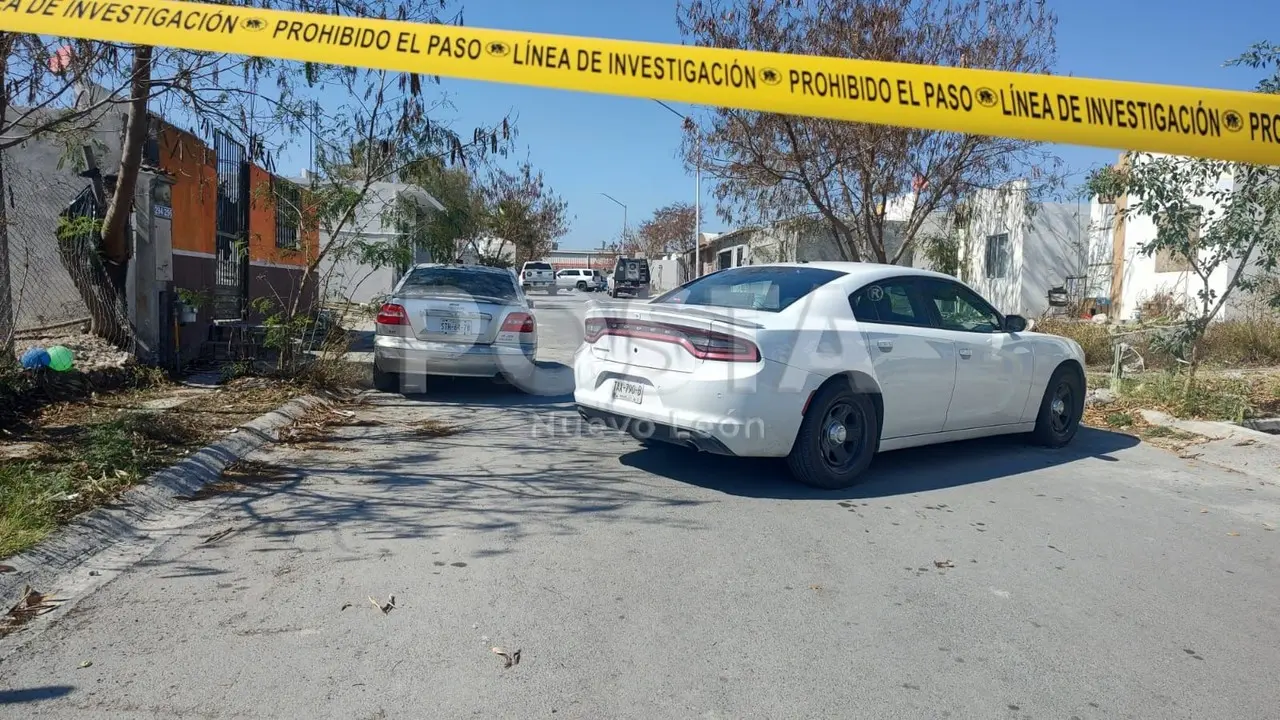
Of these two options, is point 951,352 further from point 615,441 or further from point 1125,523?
point 615,441

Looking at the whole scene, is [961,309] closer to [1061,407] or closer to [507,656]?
[1061,407]

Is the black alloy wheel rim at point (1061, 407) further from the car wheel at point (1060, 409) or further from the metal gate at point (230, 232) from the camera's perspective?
the metal gate at point (230, 232)

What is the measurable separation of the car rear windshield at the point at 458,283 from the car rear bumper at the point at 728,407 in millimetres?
4381

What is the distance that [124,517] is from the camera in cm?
498

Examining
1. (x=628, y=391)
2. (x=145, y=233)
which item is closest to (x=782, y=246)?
(x=145, y=233)

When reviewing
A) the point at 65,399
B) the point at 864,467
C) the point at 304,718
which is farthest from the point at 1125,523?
the point at 65,399

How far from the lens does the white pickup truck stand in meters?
48.1

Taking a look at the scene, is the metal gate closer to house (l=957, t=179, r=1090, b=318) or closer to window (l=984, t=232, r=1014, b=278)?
house (l=957, t=179, r=1090, b=318)

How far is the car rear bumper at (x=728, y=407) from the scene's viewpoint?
5664mm

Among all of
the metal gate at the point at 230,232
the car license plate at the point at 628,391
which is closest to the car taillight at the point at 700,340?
the car license plate at the point at 628,391

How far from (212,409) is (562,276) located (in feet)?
187

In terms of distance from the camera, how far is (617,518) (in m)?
5.41

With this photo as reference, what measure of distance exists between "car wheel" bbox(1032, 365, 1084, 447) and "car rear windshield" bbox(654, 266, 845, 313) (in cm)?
256

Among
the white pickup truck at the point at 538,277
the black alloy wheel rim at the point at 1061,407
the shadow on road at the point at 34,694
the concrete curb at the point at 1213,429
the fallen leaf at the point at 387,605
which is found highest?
the white pickup truck at the point at 538,277
